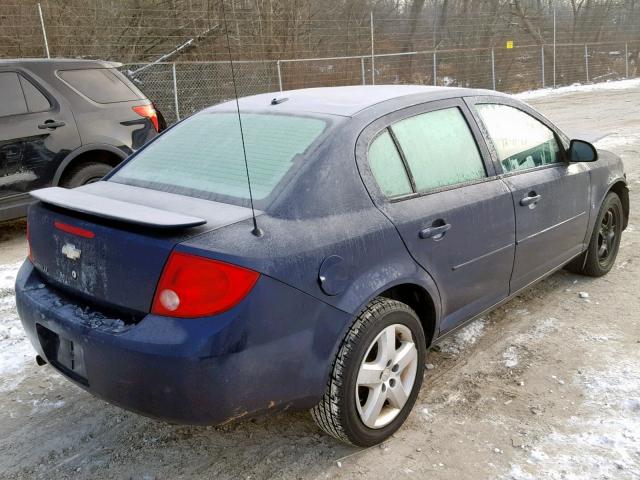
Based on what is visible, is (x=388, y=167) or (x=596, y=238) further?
(x=596, y=238)

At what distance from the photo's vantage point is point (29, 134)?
5.88 meters

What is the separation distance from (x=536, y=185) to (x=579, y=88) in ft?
75.1

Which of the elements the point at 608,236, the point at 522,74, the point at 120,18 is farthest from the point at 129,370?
the point at 522,74

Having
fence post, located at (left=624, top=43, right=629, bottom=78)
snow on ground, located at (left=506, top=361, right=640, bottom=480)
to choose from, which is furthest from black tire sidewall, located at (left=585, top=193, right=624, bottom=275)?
fence post, located at (left=624, top=43, right=629, bottom=78)

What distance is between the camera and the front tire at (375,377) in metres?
2.62

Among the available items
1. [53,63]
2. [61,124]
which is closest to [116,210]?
[61,124]

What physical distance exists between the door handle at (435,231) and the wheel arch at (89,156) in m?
4.35

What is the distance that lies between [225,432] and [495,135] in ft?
7.33

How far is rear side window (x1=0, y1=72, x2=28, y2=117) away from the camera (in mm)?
5848

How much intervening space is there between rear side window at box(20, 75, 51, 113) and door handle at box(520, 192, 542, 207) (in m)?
4.70

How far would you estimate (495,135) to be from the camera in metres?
3.61

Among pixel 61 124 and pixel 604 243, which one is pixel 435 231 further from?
pixel 61 124

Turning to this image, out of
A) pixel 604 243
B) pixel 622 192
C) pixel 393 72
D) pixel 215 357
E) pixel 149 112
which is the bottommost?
pixel 604 243

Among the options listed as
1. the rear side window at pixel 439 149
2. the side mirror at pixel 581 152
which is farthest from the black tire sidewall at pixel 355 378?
the side mirror at pixel 581 152
